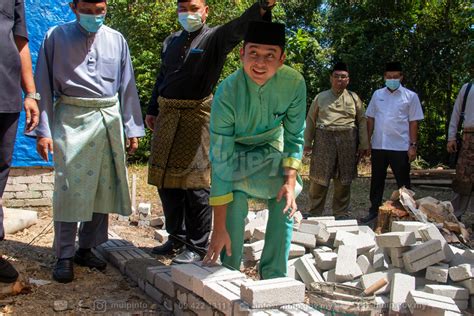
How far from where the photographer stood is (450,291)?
153 inches

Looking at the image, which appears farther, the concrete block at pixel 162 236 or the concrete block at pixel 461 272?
the concrete block at pixel 162 236

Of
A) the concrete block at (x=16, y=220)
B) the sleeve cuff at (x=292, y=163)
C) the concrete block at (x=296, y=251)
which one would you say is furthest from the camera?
the concrete block at (x=16, y=220)

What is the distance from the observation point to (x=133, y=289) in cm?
377

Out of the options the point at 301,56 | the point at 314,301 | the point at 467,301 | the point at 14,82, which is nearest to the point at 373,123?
the point at 467,301

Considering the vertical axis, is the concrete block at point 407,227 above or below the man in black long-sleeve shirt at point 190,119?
below

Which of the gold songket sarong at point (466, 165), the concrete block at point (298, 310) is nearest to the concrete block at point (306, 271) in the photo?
the concrete block at point (298, 310)

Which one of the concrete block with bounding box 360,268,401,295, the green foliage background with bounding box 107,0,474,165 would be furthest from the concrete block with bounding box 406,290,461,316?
the green foliage background with bounding box 107,0,474,165

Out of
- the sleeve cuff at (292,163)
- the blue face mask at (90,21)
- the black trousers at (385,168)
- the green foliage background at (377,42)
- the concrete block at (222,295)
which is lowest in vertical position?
the concrete block at (222,295)

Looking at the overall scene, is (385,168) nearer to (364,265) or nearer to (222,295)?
(364,265)

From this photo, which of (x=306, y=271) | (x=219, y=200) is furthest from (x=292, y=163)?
(x=306, y=271)

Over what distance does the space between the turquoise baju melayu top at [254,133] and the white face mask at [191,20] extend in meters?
1.17

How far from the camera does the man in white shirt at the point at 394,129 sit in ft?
21.6

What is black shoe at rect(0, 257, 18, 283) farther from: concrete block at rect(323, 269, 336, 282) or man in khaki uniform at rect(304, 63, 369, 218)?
man in khaki uniform at rect(304, 63, 369, 218)

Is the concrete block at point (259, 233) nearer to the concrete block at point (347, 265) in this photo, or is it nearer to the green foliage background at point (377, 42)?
the concrete block at point (347, 265)
